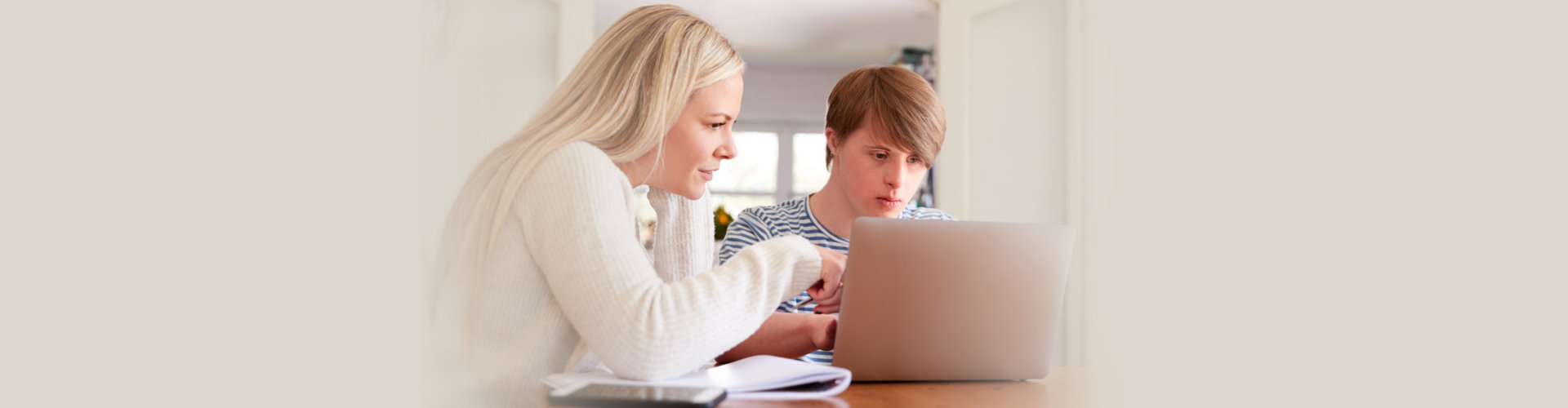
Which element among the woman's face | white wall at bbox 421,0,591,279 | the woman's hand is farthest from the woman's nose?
white wall at bbox 421,0,591,279

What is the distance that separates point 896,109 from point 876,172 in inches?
4.2

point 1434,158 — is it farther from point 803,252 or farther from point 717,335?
point 717,335

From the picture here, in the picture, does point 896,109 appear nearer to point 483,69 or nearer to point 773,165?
point 483,69

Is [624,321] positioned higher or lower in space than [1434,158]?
lower

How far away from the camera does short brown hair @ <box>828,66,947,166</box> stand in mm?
1403

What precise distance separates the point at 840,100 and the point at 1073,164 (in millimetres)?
1815

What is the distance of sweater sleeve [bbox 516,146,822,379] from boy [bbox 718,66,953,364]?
51cm

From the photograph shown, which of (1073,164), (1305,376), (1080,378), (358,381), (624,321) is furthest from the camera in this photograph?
(1073,164)

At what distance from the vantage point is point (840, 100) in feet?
4.96

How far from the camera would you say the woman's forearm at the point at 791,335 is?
1124mm

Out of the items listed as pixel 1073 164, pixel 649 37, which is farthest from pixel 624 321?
pixel 1073 164

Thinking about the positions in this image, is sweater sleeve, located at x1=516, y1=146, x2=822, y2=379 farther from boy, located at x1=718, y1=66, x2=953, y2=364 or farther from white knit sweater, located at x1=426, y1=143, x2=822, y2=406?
boy, located at x1=718, y1=66, x2=953, y2=364

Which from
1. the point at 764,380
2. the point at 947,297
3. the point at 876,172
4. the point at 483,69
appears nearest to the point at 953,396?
the point at 947,297

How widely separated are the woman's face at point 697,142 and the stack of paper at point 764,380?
241 millimetres
